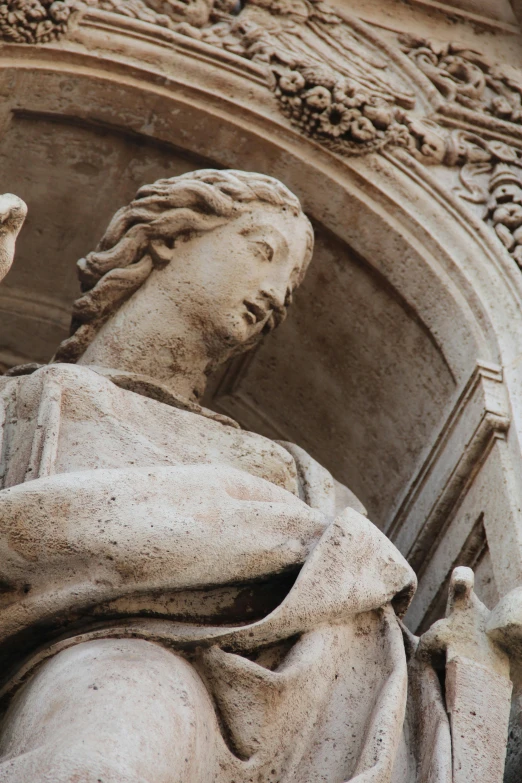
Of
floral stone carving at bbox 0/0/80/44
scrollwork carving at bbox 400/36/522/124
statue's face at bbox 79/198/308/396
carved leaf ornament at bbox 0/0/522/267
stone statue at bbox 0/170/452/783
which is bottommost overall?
stone statue at bbox 0/170/452/783

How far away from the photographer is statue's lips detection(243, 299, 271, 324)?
3609mm

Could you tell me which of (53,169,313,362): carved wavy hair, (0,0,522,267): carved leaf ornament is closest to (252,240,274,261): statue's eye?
(53,169,313,362): carved wavy hair

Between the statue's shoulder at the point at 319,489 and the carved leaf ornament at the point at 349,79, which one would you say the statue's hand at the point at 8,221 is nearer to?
the statue's shoulder at the point at 319,489

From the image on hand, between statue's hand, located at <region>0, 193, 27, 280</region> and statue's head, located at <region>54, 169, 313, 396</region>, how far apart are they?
0.60 meters

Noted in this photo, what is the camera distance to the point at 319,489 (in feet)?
11.1

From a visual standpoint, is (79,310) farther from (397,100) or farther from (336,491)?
(397,100)

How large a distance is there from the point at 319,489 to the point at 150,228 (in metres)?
0.91

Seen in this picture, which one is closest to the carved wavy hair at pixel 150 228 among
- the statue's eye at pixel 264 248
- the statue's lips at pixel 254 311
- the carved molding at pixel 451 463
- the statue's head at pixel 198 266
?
the statue's head at pixel 198 266

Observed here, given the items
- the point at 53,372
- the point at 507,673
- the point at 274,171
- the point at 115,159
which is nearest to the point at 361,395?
the point at 274,171

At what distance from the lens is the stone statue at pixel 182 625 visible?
2.15 m

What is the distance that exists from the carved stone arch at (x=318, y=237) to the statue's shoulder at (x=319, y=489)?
2.46 feet

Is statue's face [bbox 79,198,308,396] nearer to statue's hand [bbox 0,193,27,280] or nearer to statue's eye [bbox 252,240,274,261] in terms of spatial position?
statue's eye [bbox 252,240,274,261]

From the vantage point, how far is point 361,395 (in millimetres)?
4711

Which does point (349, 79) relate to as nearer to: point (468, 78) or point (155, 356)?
point (468, 78)
